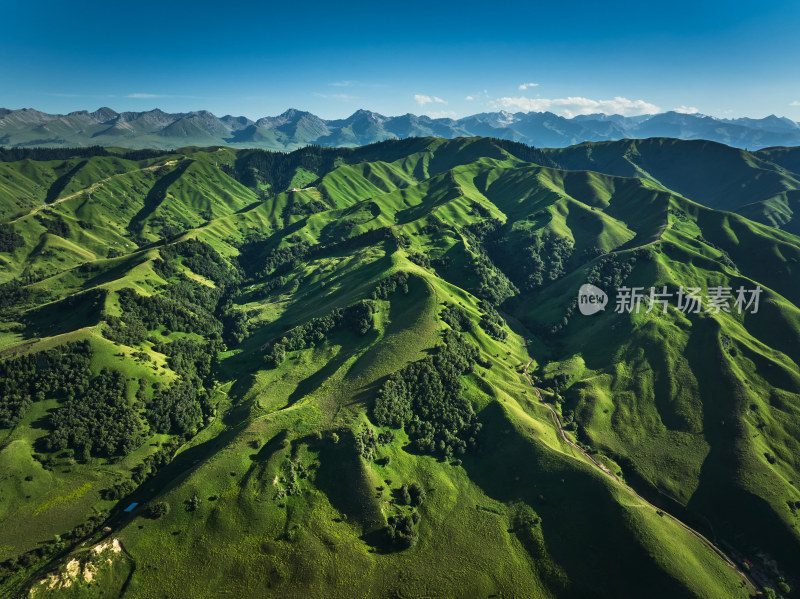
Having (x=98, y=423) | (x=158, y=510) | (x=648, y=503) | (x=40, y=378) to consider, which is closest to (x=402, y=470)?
(x=158, y=510)

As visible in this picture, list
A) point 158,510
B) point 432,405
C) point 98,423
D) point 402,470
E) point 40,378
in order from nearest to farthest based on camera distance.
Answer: point 158,510
point 402,470
point 98,423
point 40,378
point 432,405

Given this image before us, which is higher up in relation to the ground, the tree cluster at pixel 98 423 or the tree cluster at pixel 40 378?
the tree cluster at pixel 40 378

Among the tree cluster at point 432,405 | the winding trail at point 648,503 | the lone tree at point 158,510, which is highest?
the tree cluster at point 432,405

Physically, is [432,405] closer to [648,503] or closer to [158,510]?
[648,503]

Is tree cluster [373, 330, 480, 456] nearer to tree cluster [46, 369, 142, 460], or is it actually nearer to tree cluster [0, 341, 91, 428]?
tree cluster [46, 369, 142, 460]

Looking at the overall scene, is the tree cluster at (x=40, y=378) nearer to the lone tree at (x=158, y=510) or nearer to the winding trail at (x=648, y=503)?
the lone tree at (x=158, y=510)

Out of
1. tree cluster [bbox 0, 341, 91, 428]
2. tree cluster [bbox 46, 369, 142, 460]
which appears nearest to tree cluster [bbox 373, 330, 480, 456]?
tree cluster [bbox 46, 369, 142, 460]

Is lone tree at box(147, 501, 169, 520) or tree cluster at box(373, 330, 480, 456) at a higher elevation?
tree cluster at box(373, 330, 480, 456)

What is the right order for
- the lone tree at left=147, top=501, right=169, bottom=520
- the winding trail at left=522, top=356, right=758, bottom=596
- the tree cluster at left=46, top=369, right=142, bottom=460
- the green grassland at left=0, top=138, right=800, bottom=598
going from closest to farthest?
the green grassland at left=0, top=138, right=800, bottom=598
the lone tree at left=147, top=501, right=169, bottom=520
the winding trail at left=522, top=356, right=758, bottom=596
the tree cluster at left=46, top=369, right=142, bottom=460

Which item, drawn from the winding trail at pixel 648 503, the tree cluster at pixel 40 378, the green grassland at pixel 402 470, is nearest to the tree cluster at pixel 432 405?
the green grassland at pixel 402 470

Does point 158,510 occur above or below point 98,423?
below

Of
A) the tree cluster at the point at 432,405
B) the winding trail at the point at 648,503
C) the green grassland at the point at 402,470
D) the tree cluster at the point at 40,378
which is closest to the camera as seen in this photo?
the green grassland at the point at 402,470

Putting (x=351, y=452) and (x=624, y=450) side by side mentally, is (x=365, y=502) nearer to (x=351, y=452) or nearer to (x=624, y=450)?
(x=351, y=452)
